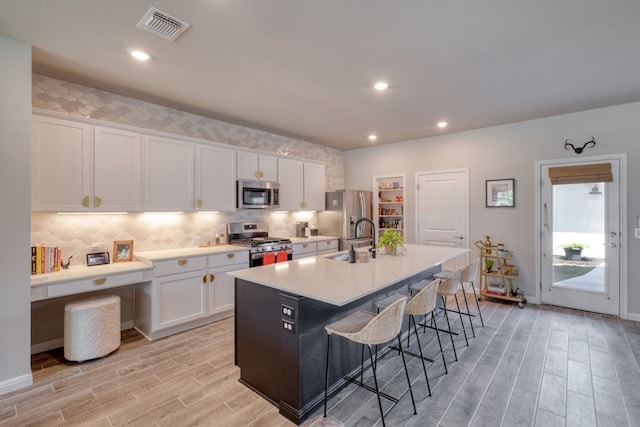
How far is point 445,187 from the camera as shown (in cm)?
535

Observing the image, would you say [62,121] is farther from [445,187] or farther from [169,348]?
[445,187]

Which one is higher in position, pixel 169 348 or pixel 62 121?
pixel 62 121

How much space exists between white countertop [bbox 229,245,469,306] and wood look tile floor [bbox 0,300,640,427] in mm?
912

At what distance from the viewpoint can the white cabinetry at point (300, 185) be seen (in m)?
5.11

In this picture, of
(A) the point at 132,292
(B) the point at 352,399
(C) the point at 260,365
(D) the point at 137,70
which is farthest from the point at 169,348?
(D) the point at 137,70

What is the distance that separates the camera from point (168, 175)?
3.65m

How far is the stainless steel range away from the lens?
13.8ft

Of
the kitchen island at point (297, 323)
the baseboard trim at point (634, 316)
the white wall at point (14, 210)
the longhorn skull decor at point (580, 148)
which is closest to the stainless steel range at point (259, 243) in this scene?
the kitchen island at point (297, 323)

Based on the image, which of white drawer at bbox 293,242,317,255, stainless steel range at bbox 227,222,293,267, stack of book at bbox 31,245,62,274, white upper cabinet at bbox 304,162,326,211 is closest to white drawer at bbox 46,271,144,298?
stack of book at bbox 31,245,62,274

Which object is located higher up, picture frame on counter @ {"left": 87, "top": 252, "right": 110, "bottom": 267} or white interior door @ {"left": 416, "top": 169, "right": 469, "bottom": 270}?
white interior door @ {"left": 416, "top": 169, "right": 469, "bottom": 270}

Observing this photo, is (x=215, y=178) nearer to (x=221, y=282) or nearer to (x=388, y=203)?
(x=221, y=282)

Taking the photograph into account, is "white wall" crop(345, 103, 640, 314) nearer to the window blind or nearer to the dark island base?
the window blind

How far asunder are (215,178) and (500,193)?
14.4 ft

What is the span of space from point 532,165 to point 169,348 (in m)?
5.42
